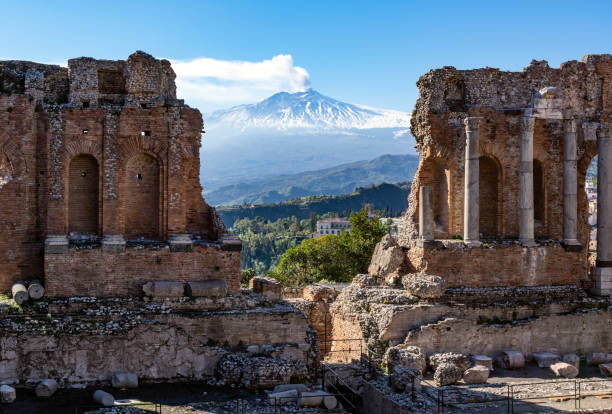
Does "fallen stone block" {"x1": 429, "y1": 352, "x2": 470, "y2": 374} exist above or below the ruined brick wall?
below

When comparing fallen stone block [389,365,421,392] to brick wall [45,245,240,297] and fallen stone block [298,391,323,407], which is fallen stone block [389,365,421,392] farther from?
brick wall [45,245,240,297]

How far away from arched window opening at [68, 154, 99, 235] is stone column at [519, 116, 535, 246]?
1557 cm

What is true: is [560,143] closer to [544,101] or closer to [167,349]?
[544,101]

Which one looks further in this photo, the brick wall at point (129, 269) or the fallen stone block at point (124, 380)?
the brick wall at point (129, 269)

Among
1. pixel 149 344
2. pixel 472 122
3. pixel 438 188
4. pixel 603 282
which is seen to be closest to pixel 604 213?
pixel 603 282

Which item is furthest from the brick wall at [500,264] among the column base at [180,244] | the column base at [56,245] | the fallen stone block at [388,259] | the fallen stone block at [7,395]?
the fallen stone block at [7,395]

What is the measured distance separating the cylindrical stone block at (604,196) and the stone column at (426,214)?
717 centimetres

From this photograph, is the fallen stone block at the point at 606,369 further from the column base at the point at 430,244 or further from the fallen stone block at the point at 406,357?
the column base at the point at 430,244

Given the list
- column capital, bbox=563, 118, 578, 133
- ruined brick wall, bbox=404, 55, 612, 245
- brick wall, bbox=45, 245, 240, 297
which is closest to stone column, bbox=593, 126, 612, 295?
ruined brick wall, bbox=404, 55, 612, 245

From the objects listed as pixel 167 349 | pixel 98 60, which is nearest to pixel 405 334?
pixel 167 349

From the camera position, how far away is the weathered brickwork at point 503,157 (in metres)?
25.7

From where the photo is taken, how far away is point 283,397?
18.3 meters

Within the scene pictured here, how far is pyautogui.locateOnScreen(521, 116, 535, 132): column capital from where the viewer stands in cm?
2609

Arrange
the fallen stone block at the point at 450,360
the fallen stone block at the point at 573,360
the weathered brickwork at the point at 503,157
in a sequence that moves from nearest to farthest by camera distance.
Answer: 1. the fallen stone block at the point at 450,360
2. the fallen stone block at the point at 573,360
3. the weathered brickwork at the point at 503,157
